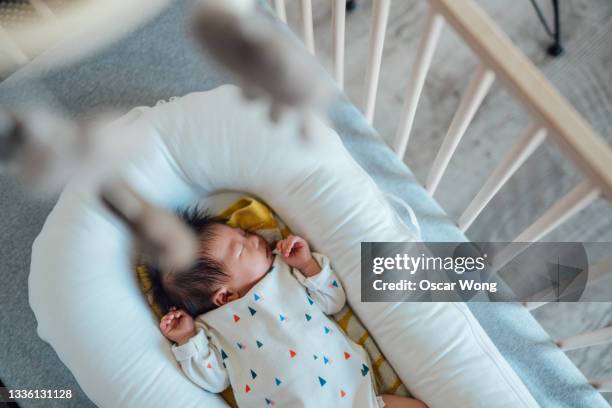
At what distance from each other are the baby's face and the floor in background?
0.52 m

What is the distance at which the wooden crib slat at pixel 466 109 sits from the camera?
0.56 m

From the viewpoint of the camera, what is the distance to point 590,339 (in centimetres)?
74

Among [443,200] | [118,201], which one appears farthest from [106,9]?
[443,200]

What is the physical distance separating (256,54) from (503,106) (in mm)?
1131

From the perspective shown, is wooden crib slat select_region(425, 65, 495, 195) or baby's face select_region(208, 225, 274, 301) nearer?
wooden crib slat select_region(425, 65, 495, 195)

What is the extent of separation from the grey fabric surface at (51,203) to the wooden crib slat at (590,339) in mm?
34

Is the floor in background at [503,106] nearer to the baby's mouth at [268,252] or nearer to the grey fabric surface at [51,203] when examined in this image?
the grey fabric surface at [51,203]

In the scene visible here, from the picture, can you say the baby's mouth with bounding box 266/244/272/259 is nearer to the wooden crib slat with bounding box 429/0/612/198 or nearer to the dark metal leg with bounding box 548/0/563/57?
the wooden crib slat with bounding box 429/0/612/198

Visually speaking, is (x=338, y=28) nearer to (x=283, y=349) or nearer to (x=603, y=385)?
(x=283, y=349)

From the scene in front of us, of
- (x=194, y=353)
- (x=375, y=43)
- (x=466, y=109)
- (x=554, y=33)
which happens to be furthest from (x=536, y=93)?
(x=554, y=33)

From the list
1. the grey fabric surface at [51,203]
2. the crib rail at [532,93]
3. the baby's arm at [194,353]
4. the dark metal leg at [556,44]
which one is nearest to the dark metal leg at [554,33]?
the dark metal leg at [556,44]

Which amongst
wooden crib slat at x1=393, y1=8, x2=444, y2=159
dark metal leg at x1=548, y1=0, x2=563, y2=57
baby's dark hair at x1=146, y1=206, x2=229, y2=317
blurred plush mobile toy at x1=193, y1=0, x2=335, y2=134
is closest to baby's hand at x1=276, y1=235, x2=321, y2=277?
baby's dark hair at x1=146, y1=206, x2=229, y2=317

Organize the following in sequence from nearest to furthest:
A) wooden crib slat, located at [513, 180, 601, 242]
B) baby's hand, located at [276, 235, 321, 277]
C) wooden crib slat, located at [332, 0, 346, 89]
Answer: wooden crib slat, located at [513, 180, 601, 242], wooden crib slat, located at [332, 0, 346, 89], baby's hand, located at [276, 235, 321, 277]

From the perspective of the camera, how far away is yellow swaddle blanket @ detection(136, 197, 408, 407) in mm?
863
